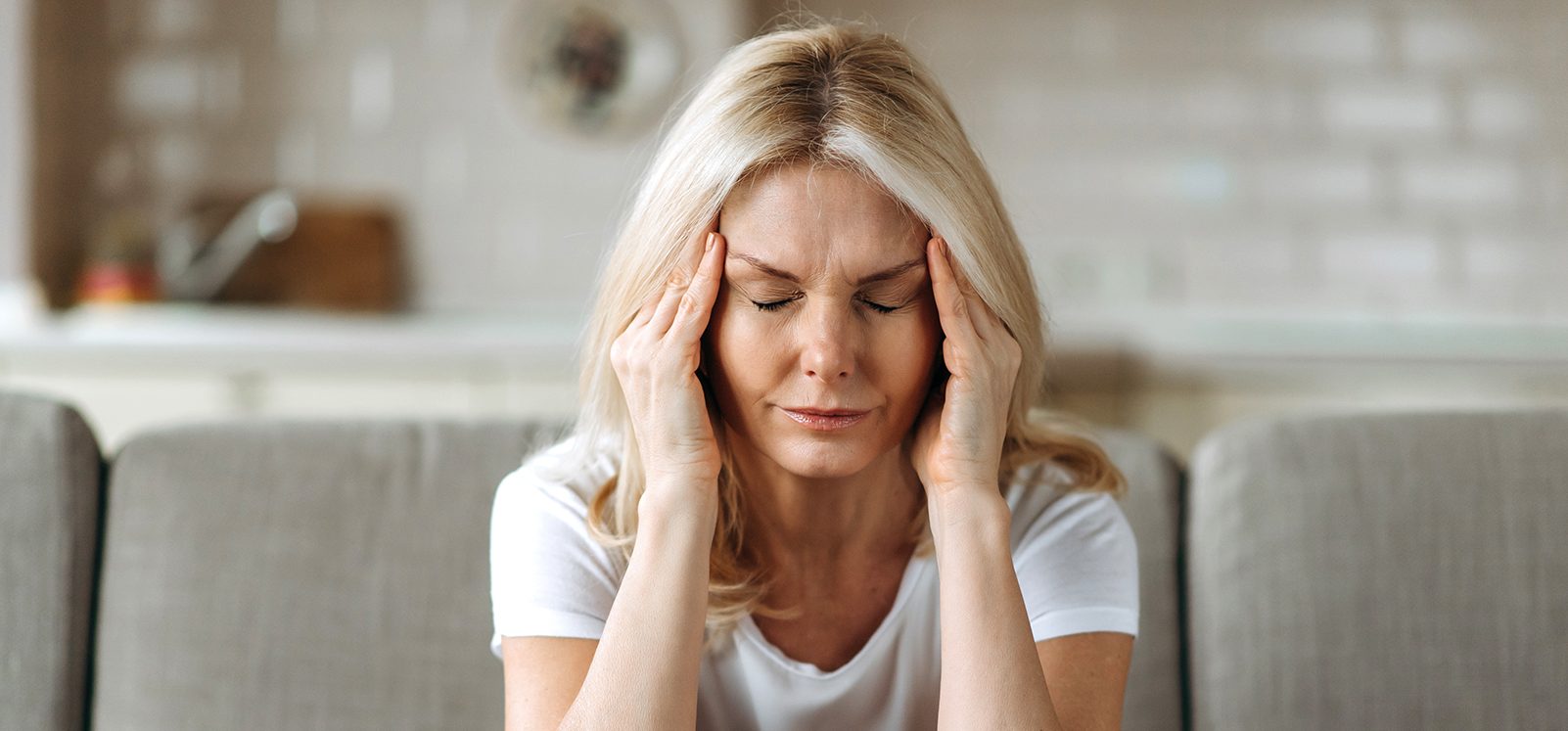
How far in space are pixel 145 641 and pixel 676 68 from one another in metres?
2.74

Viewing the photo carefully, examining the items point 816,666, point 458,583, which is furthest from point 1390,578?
point 458,583

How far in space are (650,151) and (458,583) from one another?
2485 millimetres

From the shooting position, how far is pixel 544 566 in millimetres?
1333

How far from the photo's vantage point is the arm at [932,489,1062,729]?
1237 millimetres

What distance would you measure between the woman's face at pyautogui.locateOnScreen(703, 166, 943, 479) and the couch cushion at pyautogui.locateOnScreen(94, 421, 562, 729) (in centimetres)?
38

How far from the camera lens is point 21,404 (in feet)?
4.77

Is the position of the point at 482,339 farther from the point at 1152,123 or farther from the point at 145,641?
the point at 1152,123

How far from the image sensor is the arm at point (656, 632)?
1.23 metres

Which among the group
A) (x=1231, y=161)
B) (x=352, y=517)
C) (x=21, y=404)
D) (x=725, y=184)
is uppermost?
(x=1231, y=161)

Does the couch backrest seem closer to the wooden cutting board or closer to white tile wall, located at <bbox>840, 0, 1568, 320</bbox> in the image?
the wooden cutting board

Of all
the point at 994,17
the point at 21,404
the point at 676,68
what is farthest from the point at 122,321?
the point at 994,17

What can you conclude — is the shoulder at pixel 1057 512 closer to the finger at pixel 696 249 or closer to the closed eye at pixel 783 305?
the closed eye at pixel 783 305

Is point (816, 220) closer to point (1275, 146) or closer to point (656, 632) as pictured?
point (656, 632)

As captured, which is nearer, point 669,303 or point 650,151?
point 669,303
